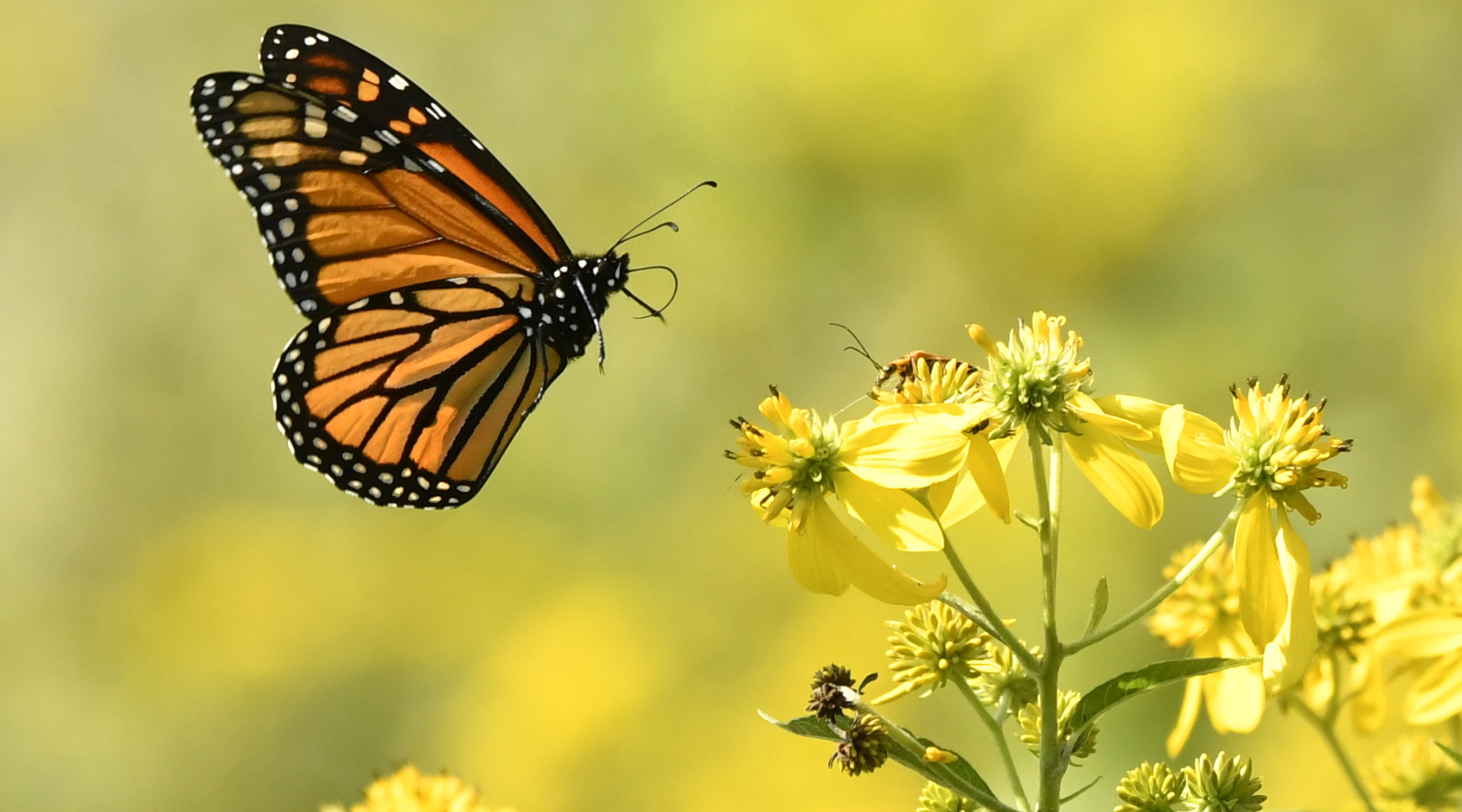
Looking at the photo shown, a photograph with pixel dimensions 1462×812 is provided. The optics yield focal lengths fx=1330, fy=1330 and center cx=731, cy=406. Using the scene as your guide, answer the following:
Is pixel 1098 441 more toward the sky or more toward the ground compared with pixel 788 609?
more toward the ground

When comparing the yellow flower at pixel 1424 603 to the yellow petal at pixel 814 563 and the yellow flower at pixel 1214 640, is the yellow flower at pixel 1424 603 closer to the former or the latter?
the yellow flower at pixel 1214 640

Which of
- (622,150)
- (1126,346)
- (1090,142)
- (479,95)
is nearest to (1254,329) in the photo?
(1126,346)

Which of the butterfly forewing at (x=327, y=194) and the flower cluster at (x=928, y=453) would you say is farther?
the butterfly forewing at (x=327, y=194)

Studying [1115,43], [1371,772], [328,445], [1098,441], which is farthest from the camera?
[1115,43]

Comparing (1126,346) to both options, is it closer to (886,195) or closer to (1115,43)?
(886,195)

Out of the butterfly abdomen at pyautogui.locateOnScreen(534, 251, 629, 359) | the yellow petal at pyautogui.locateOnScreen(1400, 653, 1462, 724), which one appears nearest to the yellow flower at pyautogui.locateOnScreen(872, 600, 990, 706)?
the yellow petal at pyautogui.locateOnScreen(1400, 653, 1462, 724)

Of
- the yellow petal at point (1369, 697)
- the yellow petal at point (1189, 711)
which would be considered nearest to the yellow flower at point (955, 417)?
the yellow petal at point (1189, 711)
